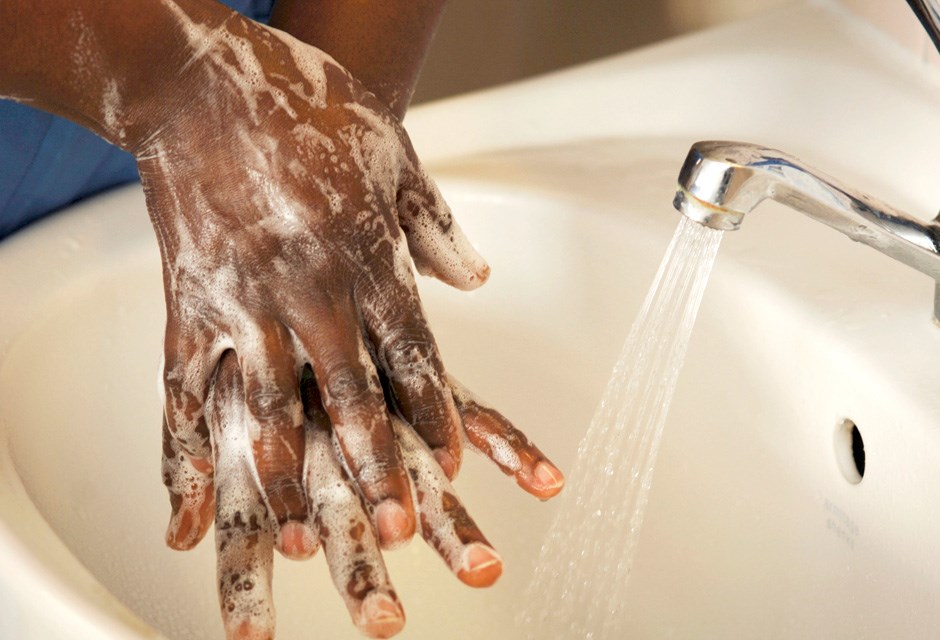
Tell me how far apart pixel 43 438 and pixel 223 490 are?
0.15 meters

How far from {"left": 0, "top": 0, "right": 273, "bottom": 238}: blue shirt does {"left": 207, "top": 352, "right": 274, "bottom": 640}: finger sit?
21cm

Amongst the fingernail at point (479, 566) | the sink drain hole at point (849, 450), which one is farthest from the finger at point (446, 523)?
the sink drain hole at point (849, 450)

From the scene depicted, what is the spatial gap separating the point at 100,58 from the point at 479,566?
245 mm

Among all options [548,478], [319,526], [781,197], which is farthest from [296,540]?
[781,197]

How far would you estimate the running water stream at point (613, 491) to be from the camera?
52cm

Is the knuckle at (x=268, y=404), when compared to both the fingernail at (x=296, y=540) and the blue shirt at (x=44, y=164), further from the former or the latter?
the blue shirt at (x=44, y=164)

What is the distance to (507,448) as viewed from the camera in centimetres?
46

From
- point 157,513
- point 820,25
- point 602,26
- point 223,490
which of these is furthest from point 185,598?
point 602,26

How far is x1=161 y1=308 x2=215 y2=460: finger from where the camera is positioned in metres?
0.43

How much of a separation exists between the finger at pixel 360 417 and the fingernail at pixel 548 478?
0.23 ft

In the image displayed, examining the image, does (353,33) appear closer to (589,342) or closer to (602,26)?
(589,342)

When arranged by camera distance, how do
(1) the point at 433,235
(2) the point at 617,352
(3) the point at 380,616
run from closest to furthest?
(3) the point at 380,616, (1) the point at 433,235, (2) the point at 617,352

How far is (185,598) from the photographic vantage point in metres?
0.55

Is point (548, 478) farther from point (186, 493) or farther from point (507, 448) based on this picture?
point (186, 493)
